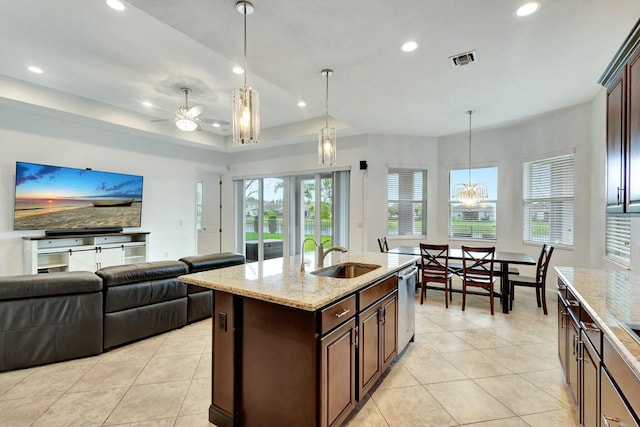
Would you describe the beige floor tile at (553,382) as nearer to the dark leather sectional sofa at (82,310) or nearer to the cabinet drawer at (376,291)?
the cabinet drawer at (376,291)

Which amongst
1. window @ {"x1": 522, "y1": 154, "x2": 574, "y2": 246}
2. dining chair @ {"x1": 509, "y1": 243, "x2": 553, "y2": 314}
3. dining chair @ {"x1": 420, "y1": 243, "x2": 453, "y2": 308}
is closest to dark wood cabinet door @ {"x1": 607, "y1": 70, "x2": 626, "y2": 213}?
dining chair @ {"x1": 509, "y1": 243, "x2": 553, "y2": 314}

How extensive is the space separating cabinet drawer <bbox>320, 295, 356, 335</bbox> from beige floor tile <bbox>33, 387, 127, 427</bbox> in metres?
1.65

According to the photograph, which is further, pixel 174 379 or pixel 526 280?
pixel 526 280

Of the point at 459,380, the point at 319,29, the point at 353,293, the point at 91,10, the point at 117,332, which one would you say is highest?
the point at 91,10

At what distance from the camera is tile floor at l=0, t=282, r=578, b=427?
1969 millimetres

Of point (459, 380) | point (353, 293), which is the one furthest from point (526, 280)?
point (353, 293)

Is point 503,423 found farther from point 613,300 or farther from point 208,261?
point 208,261

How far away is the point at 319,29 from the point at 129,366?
132 inches

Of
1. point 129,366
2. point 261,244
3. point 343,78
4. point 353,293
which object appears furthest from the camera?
point 261,244

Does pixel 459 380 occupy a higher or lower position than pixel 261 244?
lower

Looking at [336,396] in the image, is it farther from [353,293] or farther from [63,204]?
[63,204]

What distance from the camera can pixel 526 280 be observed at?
4.25m

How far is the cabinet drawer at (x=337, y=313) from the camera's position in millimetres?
1623

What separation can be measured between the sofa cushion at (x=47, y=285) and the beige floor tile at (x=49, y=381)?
2.09 feet
